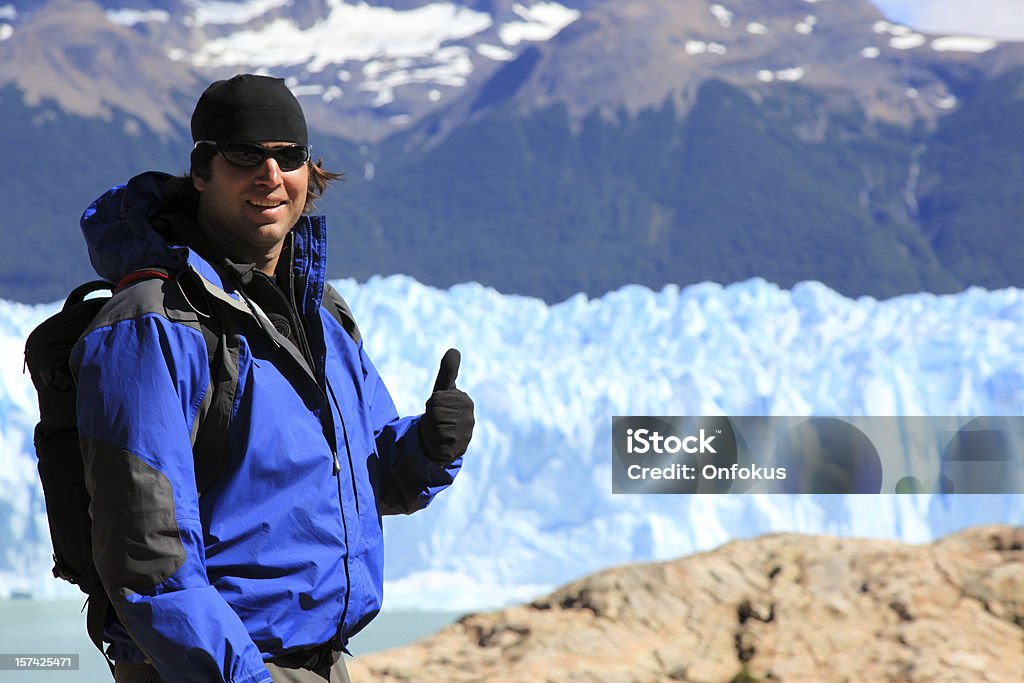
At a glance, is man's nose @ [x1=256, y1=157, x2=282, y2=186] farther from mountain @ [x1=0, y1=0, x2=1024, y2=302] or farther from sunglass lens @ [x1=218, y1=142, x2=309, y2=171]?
mountain @ [x1=0, y1=0, x2=1024, y2=302]

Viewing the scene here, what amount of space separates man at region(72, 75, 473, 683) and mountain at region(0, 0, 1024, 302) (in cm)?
1426

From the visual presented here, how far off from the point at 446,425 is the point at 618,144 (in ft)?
63.3

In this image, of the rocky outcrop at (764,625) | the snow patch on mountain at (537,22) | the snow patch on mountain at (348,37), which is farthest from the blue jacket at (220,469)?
the snow patch on mountain at (537,22)

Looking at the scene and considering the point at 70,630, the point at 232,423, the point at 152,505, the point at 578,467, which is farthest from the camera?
the point at 578,467

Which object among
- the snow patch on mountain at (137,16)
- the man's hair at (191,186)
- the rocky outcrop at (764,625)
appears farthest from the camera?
the snow patch on mountain at (137,16)

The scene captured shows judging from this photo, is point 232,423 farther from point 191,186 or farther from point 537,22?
point 537,22

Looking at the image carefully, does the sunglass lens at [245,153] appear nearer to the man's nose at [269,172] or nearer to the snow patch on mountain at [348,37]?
the man's nose at [269,172]

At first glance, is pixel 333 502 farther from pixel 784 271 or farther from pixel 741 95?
pixel 741 95

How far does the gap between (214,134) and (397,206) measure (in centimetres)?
1787

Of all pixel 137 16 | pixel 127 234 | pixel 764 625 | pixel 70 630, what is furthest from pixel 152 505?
pixel 137 16

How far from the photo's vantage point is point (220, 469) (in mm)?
1291

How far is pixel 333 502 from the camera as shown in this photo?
1.36 meters


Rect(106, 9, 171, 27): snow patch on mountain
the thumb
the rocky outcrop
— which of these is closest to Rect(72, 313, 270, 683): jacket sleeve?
the thumb

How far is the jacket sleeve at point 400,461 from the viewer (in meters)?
1.59
